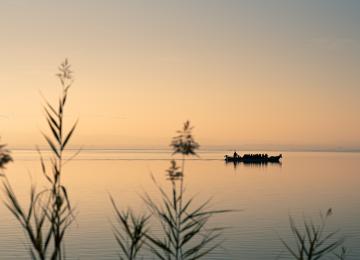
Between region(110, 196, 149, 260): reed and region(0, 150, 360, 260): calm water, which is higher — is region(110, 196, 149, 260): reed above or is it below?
above

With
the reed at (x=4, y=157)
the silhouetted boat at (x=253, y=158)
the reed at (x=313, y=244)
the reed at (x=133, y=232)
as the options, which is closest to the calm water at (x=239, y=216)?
the reed at (x=313, y=244)

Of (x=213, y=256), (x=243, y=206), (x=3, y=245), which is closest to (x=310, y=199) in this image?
(x=243, y=206)

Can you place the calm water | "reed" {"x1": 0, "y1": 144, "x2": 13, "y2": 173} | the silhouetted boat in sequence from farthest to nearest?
the silhouetted boat → the calm water → "reed" {"x1": 0, "y1": 144, "x2": 13, "y2": 173}

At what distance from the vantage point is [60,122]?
16.3 feet

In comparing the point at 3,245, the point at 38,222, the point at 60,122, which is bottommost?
the point at 3,245

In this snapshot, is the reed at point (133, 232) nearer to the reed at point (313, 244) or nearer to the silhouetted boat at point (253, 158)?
the reed at point (313, 244)

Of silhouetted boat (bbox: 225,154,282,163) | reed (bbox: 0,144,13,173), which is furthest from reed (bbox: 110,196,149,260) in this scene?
silhouetted boat (bbox: 225,154,282,163)

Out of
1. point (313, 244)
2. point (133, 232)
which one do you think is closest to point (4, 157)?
point (133, 232)

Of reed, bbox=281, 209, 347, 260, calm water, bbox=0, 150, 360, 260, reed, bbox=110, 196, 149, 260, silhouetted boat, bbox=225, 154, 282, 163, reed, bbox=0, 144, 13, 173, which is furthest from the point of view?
silhouetted boat, bbox=225, 154, 282, 163

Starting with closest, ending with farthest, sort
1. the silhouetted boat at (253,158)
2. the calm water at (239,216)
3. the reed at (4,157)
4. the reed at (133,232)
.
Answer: the reed at (4,157) → the reed at (133,232) → the calm water at (239,216) → the silhouetted boat at (253,158)

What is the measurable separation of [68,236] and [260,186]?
55056 millimetres

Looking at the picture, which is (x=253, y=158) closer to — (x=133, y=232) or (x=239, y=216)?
(x=239, y=216)

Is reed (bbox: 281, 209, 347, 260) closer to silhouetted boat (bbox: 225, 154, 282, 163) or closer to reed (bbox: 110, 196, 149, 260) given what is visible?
reed (bbox: 110, 196, 149, 260)

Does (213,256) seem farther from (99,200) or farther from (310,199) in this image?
(310,199)
